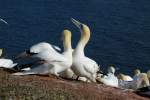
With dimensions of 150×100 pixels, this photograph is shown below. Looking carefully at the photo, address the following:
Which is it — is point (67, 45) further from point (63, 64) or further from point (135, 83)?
point (135, 83)

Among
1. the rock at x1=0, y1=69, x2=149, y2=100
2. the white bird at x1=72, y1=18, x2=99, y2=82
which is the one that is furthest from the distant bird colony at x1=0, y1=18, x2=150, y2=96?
the rock at x1=0, y1=69, x2=149, y2=100

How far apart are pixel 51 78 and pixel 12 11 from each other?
20.0 meters

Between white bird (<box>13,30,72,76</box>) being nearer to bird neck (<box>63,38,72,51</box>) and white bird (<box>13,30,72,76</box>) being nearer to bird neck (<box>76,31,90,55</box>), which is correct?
bird neck (<box>63,38,72,51</box>)

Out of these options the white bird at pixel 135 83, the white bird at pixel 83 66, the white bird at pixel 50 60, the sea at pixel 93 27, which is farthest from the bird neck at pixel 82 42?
the sea at pixel 93 27

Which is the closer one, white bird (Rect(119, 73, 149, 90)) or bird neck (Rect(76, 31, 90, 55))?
bird neck (Rect(76, 31, 90, 55))

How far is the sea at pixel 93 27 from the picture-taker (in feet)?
91.9

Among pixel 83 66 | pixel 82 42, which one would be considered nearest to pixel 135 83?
pixel 82 42

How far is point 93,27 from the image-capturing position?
31.8 metres

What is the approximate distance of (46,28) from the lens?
31.2 meters

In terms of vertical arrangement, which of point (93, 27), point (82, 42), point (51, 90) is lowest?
point (51, 90)

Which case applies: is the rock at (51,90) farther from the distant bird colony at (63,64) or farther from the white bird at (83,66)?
the white bird at (83,66)

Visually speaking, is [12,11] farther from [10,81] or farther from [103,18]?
[10,81]

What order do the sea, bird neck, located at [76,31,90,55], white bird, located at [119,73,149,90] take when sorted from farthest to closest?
the sea → white bird, located at [119,73,149,90] → bird neck, located at [76,31,90,55]

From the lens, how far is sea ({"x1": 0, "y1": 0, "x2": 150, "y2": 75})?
28016 mm
